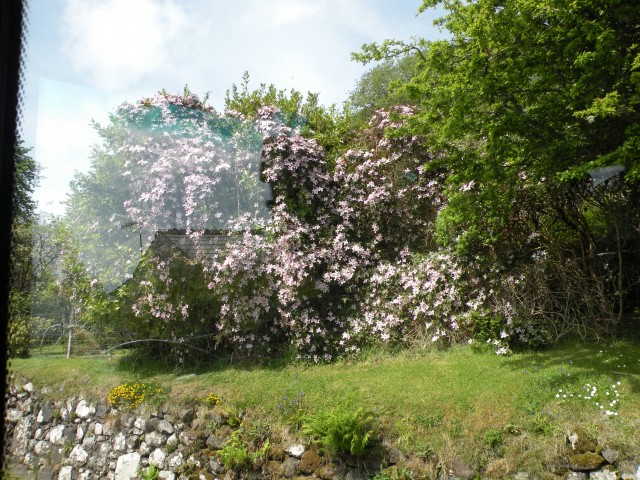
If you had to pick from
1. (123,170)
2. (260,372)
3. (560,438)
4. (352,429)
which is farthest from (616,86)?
(123,170)

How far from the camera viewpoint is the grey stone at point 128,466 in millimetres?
7074

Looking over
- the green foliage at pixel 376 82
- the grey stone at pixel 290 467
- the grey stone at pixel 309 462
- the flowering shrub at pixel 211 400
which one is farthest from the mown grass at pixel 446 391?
the green foliage at pixel 376 82

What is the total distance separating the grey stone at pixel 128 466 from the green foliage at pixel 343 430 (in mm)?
2961

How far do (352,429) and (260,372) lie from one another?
3.24 m

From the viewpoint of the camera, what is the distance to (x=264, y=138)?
976 centimetres

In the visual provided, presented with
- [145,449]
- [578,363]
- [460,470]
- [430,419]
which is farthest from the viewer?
[145,449]

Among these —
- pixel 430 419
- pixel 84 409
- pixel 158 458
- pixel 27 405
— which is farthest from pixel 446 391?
A: pixel 27 405

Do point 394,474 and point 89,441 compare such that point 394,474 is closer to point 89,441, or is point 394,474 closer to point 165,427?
point 165,427

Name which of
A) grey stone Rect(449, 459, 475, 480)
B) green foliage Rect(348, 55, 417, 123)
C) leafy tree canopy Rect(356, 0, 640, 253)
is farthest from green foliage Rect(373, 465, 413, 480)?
green foliage Rect(348, 55, 417, 123)

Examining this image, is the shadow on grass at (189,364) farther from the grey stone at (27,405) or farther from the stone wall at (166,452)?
the grey stone at (27,405)

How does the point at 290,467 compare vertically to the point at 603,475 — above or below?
below

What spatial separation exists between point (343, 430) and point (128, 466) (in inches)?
149

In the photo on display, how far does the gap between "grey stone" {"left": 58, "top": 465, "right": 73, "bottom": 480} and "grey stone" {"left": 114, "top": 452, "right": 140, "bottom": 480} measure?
0.89m

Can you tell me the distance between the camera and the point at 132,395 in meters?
7.65
